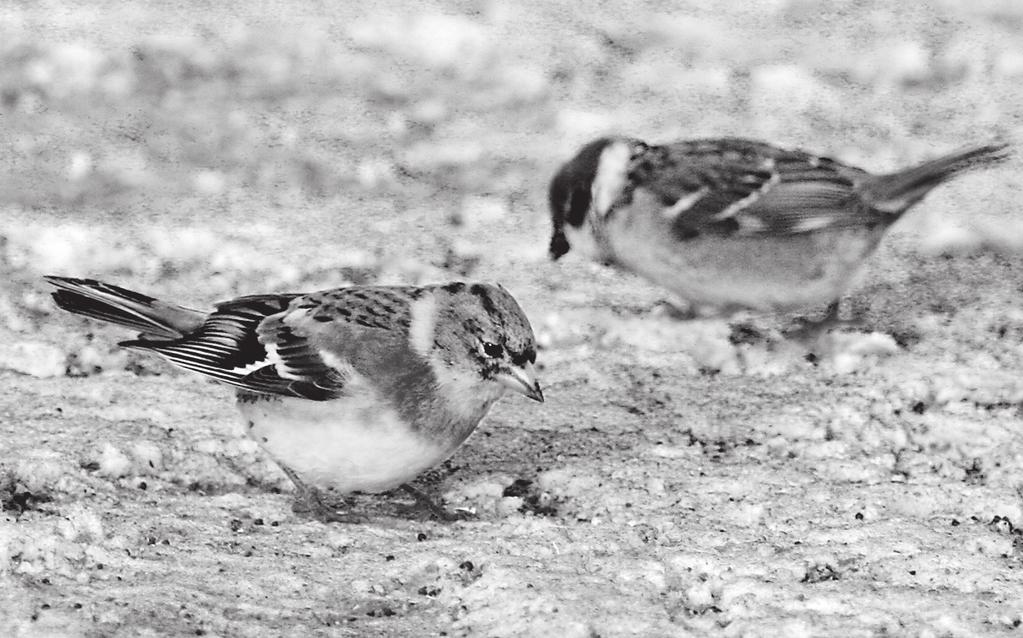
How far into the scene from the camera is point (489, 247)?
5.63 meters

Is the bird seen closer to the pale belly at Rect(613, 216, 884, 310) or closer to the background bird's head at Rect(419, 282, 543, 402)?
the background bird's head at Rect(419, 282, 543, 402)

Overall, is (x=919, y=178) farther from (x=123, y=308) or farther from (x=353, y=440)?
(x=123, y=308)

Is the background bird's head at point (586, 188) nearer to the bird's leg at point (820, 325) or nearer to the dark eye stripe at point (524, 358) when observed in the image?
the bird's leg at point (820, 325)

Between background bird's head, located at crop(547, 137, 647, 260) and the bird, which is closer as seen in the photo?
the bird

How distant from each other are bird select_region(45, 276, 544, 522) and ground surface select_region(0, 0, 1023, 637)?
0.82ft

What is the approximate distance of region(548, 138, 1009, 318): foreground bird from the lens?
4.86 meters

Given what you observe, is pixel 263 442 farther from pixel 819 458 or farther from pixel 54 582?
pixel 819 458

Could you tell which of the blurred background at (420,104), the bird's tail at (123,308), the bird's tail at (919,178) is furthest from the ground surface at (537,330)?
the bird's tail at (919,178)

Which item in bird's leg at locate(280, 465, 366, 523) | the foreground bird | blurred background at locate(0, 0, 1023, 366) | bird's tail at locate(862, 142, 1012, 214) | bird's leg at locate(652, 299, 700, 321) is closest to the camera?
bird's leg at locate(280, 465, 366, 523)

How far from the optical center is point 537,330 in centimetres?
508

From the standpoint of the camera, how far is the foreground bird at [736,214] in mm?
4863

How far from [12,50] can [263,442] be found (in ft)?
11.0

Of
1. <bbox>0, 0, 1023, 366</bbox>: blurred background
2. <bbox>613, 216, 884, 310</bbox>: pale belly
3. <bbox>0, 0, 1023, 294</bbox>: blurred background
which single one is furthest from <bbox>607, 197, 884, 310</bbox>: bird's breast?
<bbox>0, 0, 1023, 294</bbox>: blurred background

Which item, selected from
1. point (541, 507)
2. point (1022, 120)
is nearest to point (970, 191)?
point (1022, 120)
